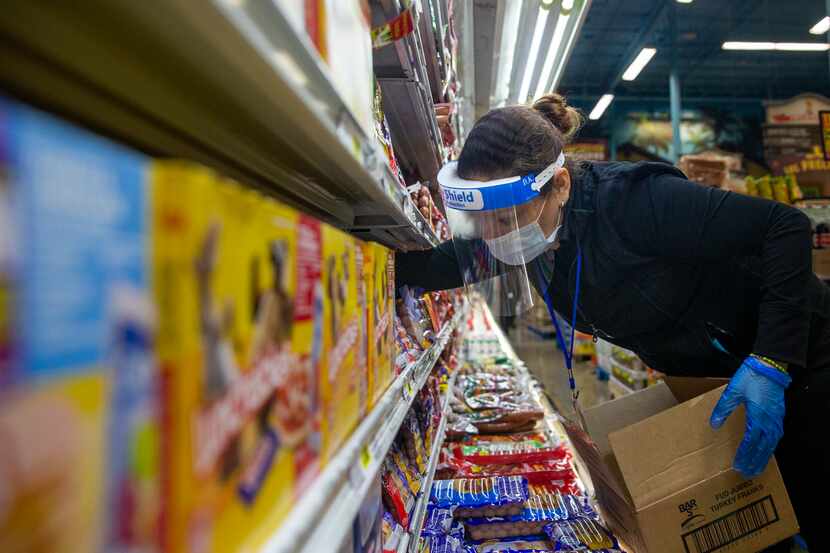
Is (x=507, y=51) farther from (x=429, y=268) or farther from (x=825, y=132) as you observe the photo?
(x=825, y=132)

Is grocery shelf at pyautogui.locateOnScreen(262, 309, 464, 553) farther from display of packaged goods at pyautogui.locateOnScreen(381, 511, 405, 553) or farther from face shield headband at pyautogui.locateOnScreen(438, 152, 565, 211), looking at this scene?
face shield headband at pyautogui.locateOnScreen(438, 152, 565, 211)

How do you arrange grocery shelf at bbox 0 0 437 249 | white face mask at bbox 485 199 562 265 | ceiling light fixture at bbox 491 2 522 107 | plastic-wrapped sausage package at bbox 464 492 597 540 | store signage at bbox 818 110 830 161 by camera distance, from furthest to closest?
store signage at bbox 818 110 830 161
ceiling light fixture at bbox 491 2 522 107
plastic-wrapped sausage package at bbox 464 492 597 540
white face mask at bbox 485 199 562 265
grocery shelf at bbox 0 0 437 249

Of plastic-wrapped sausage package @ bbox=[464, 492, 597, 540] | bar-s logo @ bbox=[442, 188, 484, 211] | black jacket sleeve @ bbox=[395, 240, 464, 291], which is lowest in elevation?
plastic-wrapped sausage package @ bbox=[464, 492, 597, 540]

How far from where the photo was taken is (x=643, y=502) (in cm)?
133

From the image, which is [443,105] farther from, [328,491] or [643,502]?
[328,491]

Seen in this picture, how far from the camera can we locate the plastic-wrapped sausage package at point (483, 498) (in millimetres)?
1959

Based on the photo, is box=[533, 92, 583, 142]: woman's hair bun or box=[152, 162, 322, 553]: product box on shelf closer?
box=[152, 162, 322, 553]: product box on shelf

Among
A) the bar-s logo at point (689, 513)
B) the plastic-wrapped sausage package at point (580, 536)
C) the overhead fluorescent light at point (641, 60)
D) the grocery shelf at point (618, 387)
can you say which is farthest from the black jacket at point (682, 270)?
the overhead fluorescent light at point (641, 60)

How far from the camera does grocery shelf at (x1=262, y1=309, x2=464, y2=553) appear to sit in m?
0.49

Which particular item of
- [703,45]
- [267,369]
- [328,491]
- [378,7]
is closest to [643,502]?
[328,491]

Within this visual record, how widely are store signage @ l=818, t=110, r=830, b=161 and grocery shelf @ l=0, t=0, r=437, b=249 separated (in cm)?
729

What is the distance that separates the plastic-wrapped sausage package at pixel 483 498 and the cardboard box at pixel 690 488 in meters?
0.52

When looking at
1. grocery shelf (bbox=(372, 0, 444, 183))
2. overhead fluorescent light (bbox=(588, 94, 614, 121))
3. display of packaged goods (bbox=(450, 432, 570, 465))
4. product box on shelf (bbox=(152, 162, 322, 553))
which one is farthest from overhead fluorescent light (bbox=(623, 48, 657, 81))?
product box on shelf (bbox=(152, 162, 322, 553))

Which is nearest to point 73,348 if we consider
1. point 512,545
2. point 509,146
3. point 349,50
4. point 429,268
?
point 349,50
